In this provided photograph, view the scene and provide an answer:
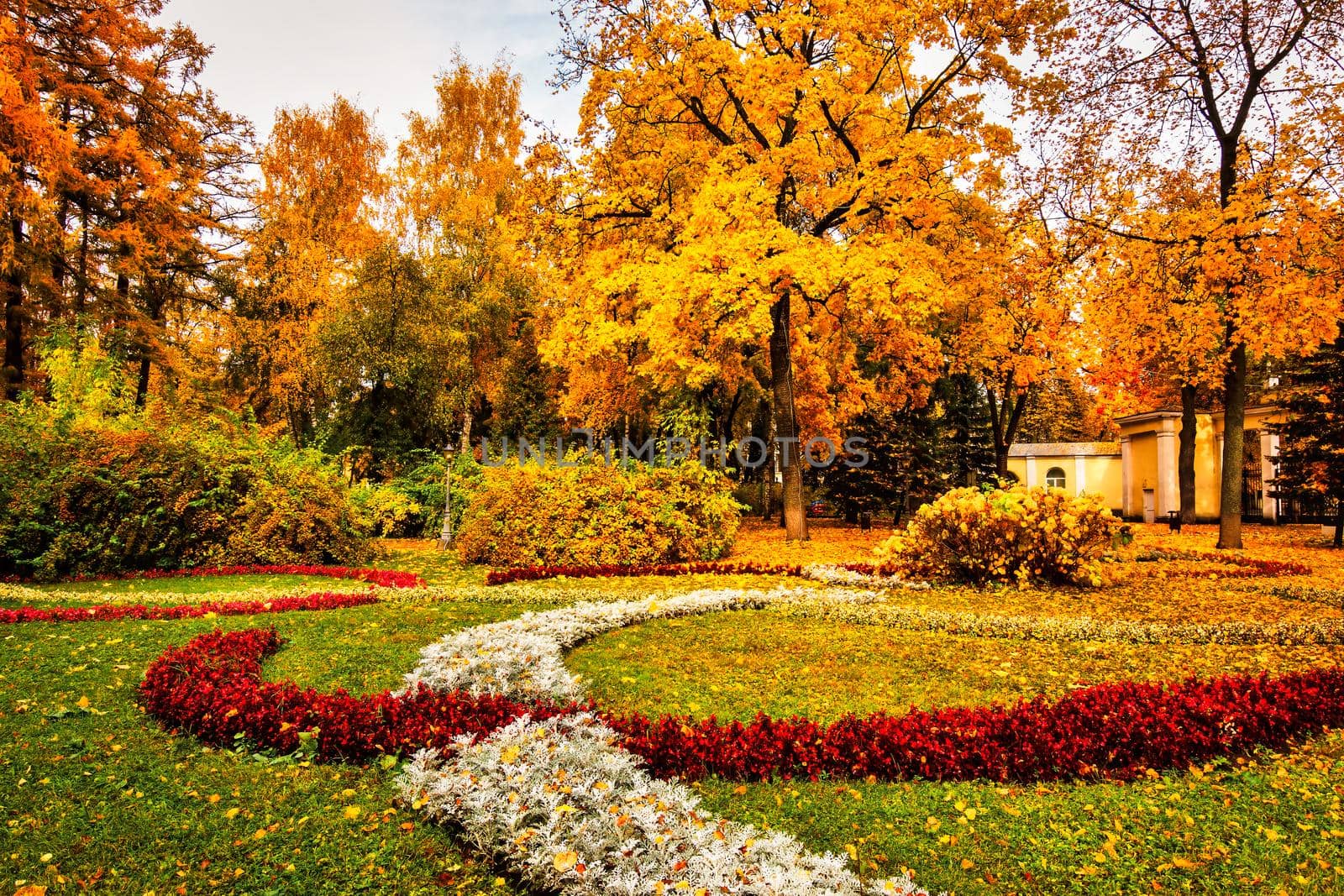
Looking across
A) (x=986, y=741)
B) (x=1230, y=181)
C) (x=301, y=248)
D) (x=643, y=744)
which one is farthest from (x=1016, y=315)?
(x=301, y=248)

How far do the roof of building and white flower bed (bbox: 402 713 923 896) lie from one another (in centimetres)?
2951

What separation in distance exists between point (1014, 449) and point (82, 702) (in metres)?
33.6

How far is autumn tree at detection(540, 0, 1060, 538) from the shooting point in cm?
1244

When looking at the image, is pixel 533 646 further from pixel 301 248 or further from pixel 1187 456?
pixel 301 248

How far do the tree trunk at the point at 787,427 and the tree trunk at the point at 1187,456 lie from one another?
1223 cm

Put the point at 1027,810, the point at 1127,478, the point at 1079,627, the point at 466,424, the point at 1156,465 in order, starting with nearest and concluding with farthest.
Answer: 1. the point at 1027,810
2. the point at 1079,627
3. the point at 466,424
4. the point at 1156,465
5. the point at 1127,478

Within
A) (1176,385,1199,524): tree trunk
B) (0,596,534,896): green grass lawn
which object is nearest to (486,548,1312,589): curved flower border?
(0,596,534,896): green grass lawn

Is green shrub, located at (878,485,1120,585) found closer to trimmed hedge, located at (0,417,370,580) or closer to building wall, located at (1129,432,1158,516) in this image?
trimmed hedge, located at (0,417,370,580)

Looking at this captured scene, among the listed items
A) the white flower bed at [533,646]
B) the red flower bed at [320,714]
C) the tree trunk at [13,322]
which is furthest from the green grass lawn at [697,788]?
the tree trunk at [13,322]

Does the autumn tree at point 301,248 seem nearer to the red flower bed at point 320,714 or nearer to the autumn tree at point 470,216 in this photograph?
the autumn tree at point 470,216

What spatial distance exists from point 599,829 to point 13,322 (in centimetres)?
1915

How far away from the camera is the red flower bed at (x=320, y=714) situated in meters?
3.45

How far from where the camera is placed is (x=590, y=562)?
10.6 meters

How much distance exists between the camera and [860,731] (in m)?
3.57
